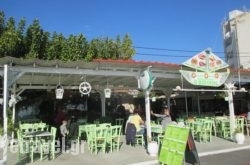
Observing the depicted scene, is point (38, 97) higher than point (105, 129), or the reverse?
point (38, 97)

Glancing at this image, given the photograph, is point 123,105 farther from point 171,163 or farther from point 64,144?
point 171,163

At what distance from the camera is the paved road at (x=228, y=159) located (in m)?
8.70

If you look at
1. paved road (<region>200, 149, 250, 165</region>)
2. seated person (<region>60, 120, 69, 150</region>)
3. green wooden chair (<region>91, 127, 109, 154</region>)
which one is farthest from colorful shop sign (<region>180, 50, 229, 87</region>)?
seated person (<region>60, 120, 69, 150</region>)

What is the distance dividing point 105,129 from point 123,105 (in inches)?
479

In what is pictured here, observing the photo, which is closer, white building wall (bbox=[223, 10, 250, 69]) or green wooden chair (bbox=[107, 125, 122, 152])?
green wooden chair (bbox=[107, 125, 122, 152])

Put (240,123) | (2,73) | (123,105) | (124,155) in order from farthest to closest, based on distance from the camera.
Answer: (123,105), (240,123), (124,155), (2,73)

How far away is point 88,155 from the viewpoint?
33.2 ft

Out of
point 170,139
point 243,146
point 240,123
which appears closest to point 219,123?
point 240,123

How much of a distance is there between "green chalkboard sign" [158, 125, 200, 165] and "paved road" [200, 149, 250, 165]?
3.18 feet

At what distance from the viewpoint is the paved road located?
8703 mm

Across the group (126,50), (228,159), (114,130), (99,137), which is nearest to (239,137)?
(228,159)

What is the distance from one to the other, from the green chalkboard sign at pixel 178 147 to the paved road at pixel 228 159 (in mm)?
971

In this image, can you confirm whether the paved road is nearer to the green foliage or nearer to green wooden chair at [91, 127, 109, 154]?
green wooden chair at [91, 127, 109, 154]

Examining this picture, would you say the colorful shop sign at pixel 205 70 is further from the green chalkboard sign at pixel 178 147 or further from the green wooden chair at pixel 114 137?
the green chalkboard sign at pixel 178 147
